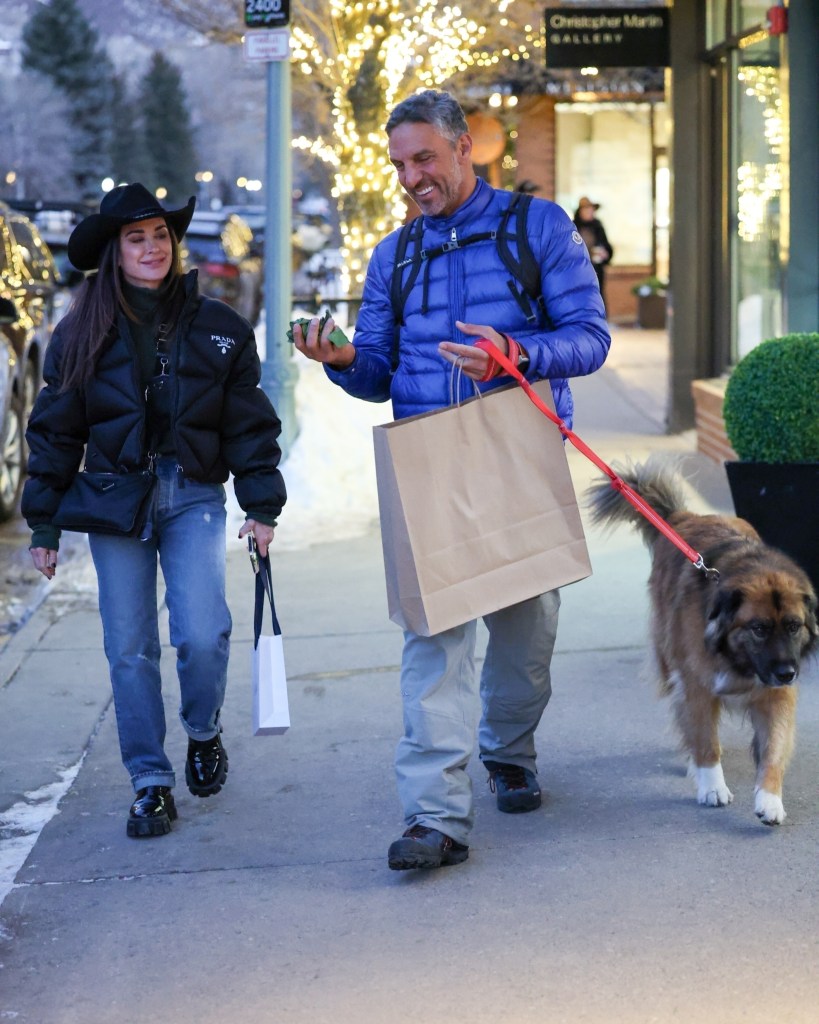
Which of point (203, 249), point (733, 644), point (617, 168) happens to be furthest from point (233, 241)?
point (733, 644)

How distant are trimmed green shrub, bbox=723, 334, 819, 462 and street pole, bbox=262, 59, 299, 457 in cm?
431

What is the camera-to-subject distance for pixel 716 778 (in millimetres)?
4707

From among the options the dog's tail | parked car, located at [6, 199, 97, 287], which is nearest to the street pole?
the dog's tail

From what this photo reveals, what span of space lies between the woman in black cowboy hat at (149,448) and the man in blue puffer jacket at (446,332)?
0.44 metres

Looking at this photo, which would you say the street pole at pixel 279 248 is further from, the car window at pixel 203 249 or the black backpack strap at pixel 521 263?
the car window at pixel 203 249

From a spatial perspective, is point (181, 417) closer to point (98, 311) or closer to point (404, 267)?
point (98, 311)

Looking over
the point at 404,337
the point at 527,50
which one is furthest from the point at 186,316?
the point at 527,50

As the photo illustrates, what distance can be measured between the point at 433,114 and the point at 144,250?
99 cm

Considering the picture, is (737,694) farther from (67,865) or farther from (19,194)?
(19,194)

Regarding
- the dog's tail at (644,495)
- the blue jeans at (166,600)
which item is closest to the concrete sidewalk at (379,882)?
the blue jeans at (166,600)

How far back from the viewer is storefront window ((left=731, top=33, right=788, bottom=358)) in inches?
384

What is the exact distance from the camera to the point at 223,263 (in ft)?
68.4

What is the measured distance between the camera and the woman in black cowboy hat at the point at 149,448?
460 cm

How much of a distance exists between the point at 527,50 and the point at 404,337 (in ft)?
58.0
